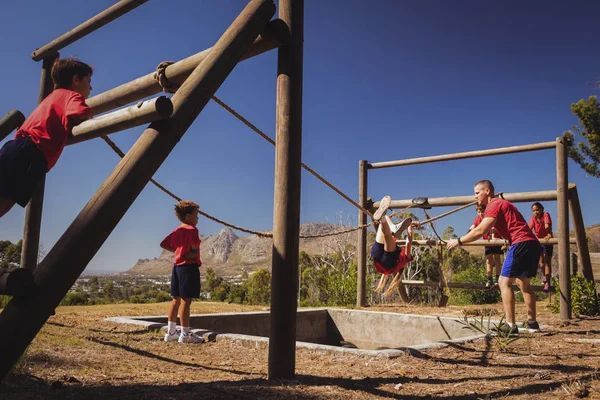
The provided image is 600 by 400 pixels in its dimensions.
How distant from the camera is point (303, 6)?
3.62 m

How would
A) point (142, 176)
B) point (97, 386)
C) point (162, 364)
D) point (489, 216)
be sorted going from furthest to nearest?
point (489, 216)
point (162, 364)
point (97, 386)
point (142, 176)

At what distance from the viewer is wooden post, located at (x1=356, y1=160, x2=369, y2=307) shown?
9.23 meters

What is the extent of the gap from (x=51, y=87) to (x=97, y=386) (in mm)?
4105

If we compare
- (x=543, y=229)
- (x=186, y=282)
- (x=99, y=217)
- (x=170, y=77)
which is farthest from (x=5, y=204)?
(x=543, y=229)

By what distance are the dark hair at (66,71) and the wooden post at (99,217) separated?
1.01 metres

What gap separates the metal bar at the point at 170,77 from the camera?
338cm

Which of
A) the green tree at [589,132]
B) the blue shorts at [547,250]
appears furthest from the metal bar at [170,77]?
the green tree at [589,132]

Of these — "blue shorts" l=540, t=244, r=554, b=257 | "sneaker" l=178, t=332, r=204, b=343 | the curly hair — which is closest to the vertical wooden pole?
the curly hair

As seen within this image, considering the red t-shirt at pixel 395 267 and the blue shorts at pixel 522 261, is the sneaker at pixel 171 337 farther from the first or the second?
the blue shorts at pixel 522 261

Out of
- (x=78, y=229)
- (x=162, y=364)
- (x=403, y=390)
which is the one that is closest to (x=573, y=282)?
(x=403, y=390)

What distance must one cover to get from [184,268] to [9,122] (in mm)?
2444

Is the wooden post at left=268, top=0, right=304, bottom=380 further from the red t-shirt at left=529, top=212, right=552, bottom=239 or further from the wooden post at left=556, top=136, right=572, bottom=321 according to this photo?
the red t-shirt at left=529, top=212, right=552, bottom=239

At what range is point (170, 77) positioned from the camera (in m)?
3.87

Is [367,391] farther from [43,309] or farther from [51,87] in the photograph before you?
[51,87]
